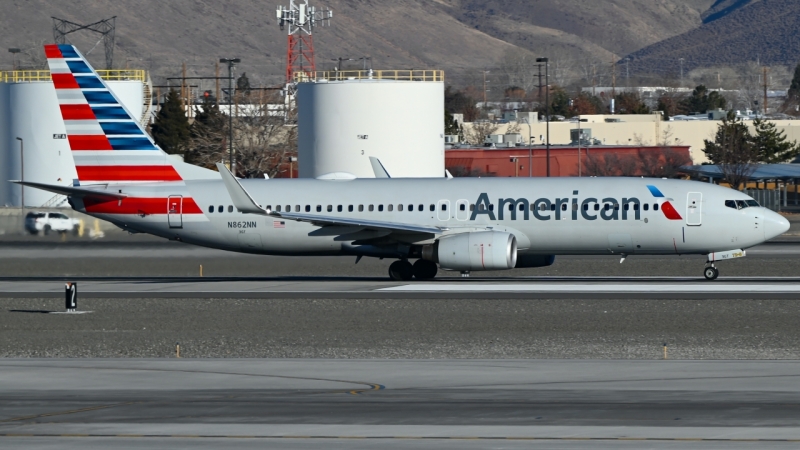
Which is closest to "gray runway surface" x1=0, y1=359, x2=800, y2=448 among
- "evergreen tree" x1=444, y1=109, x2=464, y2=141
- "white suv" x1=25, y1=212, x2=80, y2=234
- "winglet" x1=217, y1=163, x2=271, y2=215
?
"winglet" x1=217, y1=163, x2=271, y2=215

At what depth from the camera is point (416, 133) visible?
72000mm

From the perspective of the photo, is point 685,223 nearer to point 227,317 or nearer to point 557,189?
Result: point 557,189

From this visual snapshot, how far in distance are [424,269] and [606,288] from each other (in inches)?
283

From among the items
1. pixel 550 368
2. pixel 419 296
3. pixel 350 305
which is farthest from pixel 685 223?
pixel 550 368

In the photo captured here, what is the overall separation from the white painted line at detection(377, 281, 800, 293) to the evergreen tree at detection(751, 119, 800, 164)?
89.6 m

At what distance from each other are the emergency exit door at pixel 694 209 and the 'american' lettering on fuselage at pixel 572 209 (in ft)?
5.22

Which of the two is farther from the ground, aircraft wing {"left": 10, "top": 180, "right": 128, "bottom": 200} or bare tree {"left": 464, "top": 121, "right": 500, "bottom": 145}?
bare tree {"left": 464, "top": 121, "right": 500, "bottom": 145}

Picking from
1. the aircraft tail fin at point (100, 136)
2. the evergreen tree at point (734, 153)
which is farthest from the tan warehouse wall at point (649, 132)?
the aircraft tail fin at point (100, 136)

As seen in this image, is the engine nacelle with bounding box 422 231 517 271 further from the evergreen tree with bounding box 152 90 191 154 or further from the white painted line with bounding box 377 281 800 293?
the evergreen tree with bounding box 152 90 191 154

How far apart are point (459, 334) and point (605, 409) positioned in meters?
10.5

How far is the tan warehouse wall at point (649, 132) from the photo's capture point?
14212 centimetres

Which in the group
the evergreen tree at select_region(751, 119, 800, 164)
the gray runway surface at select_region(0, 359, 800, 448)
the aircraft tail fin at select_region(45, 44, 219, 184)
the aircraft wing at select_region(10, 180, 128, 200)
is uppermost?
the evergreen tree at select_region(751, 119, 800, 164)

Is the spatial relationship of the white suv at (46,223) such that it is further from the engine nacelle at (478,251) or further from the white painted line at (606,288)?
the engine nacelle at (478,251)

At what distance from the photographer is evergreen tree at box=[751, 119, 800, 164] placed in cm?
12538
